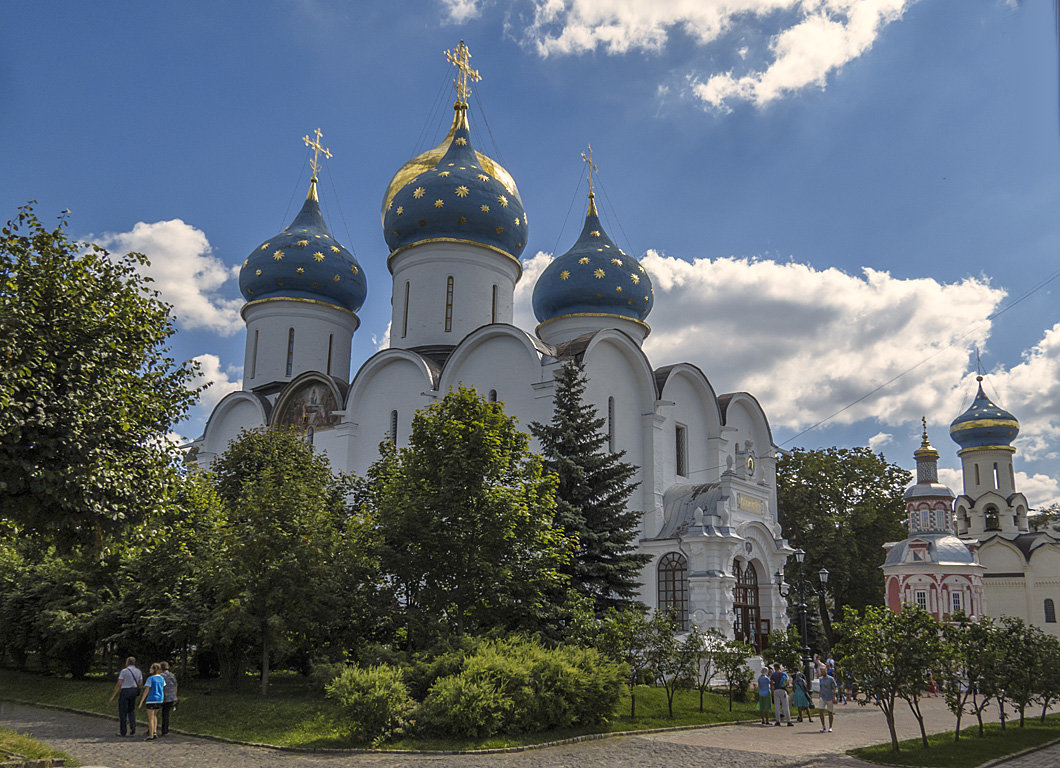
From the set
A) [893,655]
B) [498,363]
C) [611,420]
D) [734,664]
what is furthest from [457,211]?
[893,655]

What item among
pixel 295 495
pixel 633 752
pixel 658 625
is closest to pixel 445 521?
pixel 295 495

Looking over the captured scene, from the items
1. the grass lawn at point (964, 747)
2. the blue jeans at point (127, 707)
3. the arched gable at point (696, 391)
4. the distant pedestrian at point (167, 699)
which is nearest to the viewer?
the grass lawn at point (964, 747)

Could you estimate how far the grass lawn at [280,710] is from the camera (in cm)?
1033

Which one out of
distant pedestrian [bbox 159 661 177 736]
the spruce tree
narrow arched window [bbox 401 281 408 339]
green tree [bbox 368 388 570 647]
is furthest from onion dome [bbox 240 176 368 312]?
distant pedestrian [bbox 159 661 177 736]

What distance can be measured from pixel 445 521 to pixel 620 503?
188 inches

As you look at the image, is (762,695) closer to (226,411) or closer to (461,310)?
(461,310)

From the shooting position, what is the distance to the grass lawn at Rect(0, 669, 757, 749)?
33.9 feet

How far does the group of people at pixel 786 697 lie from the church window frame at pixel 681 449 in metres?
8.33

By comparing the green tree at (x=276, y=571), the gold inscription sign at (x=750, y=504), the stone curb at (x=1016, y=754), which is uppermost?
the gold inscription sign at (x=750, y=504)

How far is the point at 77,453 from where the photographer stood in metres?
8.48

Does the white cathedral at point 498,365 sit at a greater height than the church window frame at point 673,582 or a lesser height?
greater

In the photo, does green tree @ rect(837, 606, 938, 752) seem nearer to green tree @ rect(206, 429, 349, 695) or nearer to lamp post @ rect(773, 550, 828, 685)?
lamp post @ rect(773, 550, 828, 685)

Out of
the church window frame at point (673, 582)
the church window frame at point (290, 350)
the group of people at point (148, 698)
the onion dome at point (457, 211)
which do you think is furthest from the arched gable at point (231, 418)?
the group of people at point (148, 698)

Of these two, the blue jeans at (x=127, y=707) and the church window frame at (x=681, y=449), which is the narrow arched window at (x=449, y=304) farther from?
the blue jeans at (x=127, y=707)
